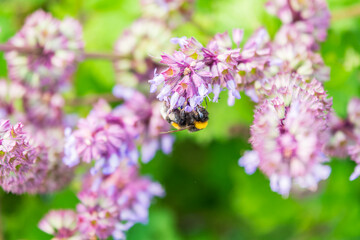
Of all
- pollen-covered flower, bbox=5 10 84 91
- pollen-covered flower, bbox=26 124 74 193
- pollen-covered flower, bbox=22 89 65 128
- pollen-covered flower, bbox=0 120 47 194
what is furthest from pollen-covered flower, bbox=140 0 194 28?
pollen-covered flower, bbox=0 120 47 194

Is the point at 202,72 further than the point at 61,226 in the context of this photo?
No

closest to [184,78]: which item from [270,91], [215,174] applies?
[270,91]

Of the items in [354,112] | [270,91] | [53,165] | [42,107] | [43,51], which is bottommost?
[270,91]

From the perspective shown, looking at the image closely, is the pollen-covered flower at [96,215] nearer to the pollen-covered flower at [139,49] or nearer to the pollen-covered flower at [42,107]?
the pollen-covered flower at [42,107]

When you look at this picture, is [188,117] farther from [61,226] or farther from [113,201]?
[61,226]

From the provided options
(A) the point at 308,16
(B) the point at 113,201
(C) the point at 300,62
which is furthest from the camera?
(A) the point at 308,16

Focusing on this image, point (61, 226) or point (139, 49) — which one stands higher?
point (139, 49)

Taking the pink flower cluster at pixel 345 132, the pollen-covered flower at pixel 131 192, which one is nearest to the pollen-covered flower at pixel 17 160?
the pollen-covered flower at pixel 131 192
